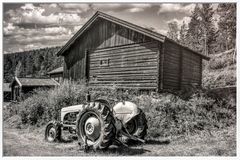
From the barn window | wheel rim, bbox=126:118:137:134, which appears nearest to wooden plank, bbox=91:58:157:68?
the barn window

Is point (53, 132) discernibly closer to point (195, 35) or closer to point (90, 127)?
point (90, 127)

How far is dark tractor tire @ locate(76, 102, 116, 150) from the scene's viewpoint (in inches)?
310

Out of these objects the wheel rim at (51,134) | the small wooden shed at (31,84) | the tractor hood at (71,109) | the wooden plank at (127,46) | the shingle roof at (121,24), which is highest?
the shingle roof at (121,24)

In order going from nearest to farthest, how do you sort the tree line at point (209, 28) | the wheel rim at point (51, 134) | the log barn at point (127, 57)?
the wheel rim at point (51, 134) < the tree line at point (209, 28) < the log barn at point (127, 57)

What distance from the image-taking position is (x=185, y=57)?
16.7 m

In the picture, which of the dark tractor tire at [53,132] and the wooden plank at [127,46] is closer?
the dark tractor tire at [53,132]

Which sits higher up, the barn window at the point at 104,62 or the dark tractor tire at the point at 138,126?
the barn window at the point at 104,62

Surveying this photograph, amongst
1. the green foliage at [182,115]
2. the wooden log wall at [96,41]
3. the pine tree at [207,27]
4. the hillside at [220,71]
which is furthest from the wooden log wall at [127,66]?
the hillside at [220,71]

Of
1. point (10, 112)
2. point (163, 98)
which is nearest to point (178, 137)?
point (163, 98)

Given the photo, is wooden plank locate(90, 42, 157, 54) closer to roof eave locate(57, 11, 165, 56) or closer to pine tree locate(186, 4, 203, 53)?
roof eave locate(57, 11, 165, 56)

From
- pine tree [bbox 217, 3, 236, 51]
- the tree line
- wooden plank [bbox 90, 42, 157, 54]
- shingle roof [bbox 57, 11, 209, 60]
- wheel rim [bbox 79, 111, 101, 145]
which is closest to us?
wheel rim [bbox 79, 111, 101, 145]

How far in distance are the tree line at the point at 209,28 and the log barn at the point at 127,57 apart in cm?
102

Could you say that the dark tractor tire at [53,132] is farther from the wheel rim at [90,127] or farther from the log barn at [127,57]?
the log barn at [127,57]

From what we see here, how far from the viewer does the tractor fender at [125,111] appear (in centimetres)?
920
